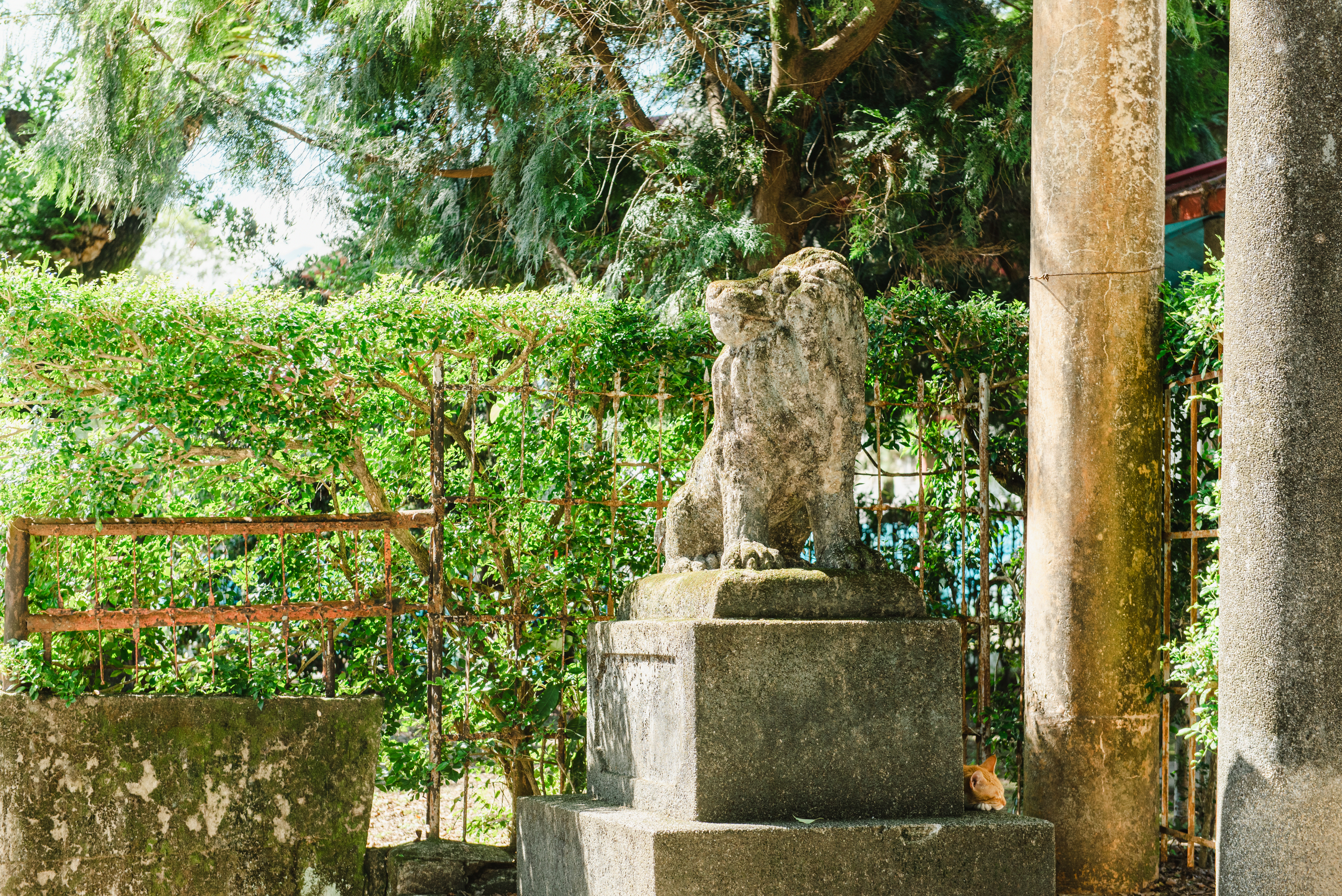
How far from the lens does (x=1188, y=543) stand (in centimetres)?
543

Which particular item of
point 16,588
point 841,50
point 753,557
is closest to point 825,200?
point 841,50

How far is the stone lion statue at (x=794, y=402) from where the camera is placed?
4.03 meters

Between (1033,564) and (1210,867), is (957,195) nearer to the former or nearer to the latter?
(1033,564)

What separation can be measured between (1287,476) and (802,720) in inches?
63.3

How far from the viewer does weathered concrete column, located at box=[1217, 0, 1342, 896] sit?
3.15 meters

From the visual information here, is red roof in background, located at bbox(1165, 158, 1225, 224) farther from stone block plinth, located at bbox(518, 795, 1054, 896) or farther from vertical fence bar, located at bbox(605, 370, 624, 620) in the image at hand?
stone block plinth, located at bbox(518, 795, 1054, 896)

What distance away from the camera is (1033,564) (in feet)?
17.5

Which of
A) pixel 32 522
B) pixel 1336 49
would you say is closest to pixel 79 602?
pixel 32 522

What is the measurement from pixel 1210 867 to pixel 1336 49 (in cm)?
393

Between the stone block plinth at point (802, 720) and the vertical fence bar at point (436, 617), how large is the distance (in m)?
1.52

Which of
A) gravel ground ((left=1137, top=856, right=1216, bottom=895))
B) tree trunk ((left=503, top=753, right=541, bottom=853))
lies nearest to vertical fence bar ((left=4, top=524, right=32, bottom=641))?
tree trunk ((left=503, top=753, right=541, bottom=853))

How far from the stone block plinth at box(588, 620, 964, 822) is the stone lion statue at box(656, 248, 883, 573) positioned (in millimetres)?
304

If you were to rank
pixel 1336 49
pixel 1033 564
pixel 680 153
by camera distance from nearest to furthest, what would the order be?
pixel 1336 49 → pixel 1033 564 → pixel 680 153

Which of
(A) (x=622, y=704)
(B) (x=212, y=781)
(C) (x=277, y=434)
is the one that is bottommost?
(B) (x=212, y=781)
